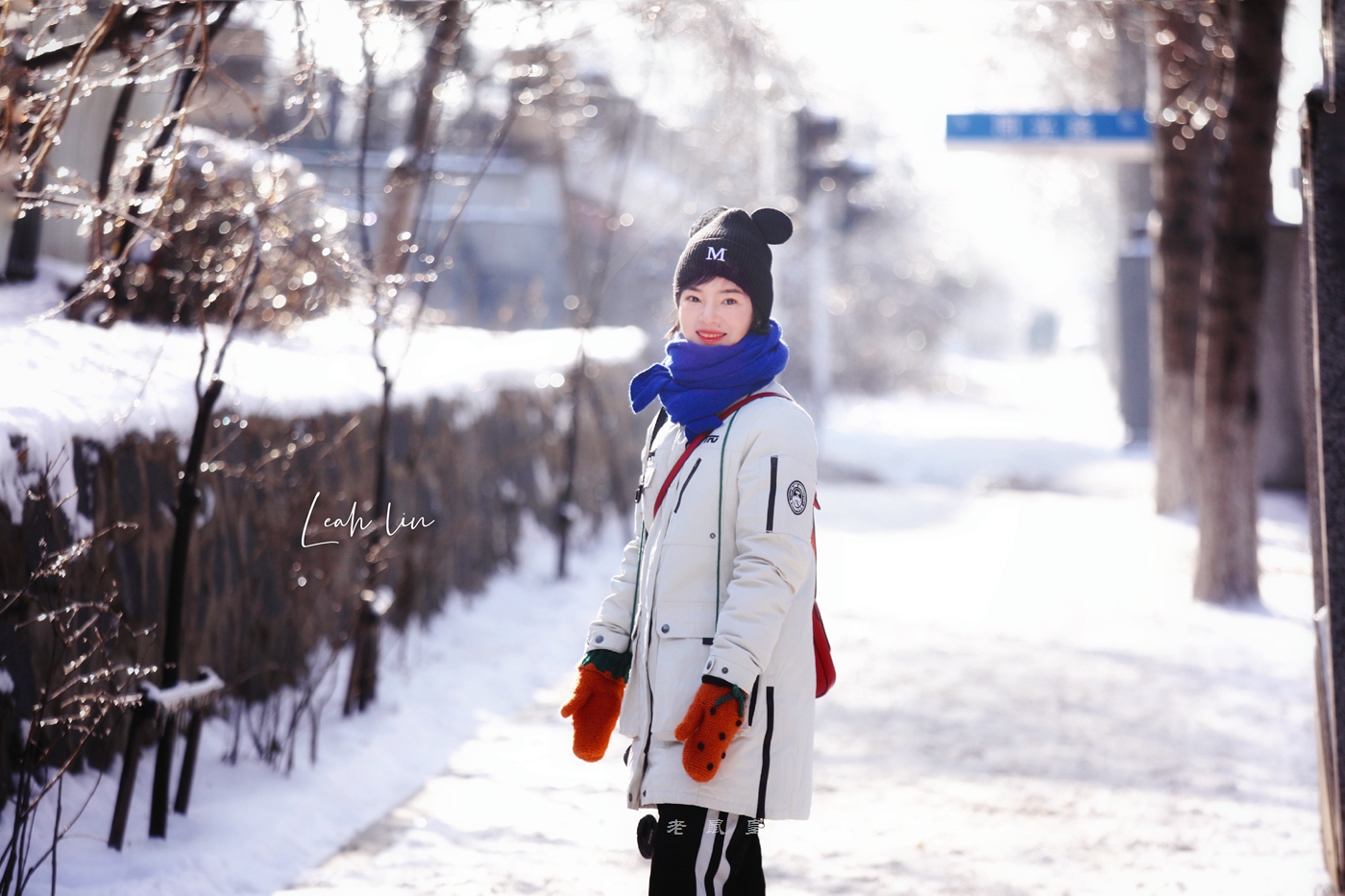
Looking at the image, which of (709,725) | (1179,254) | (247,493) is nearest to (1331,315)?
(709,725)

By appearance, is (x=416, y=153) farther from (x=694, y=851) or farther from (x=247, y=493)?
(x=694, y=851)

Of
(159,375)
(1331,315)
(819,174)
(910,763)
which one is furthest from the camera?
(819,174)

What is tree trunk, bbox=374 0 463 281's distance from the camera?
5.32m

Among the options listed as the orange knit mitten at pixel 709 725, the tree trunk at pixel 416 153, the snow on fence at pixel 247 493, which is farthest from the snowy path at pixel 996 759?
the tree trunk at pixel 416 153

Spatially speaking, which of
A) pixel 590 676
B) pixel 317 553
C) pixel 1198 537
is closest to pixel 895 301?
pixel 1198 537

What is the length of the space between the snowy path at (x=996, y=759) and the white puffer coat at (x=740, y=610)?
4.11 ft

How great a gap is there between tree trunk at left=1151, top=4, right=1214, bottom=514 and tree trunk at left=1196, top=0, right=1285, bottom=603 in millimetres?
1969

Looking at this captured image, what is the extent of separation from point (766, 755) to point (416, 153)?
20.2 ft

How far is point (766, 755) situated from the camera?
2688 mm

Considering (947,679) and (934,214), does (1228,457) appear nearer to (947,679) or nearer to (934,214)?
(947,679)

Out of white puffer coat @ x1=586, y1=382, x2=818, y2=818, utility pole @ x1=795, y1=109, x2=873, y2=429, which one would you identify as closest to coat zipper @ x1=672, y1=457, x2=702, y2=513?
white puffer coat @ x1=586, y1=382, x2=818, y2=818

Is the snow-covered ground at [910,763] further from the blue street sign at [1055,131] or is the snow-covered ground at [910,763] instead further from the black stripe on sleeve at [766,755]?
the blue street sign at [1055,131]

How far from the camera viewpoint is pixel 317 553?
543 centimetres

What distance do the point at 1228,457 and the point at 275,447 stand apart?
5324 millimetres
